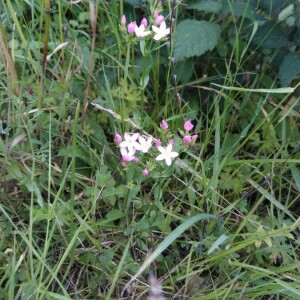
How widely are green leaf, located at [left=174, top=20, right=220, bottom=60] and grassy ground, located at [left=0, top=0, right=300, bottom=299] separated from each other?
8cm

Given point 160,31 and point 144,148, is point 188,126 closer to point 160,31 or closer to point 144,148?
point 144,148

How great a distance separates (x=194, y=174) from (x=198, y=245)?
196 millimetres

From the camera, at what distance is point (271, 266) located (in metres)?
1.54

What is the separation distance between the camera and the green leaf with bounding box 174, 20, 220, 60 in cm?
169

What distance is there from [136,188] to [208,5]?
67 centimetres

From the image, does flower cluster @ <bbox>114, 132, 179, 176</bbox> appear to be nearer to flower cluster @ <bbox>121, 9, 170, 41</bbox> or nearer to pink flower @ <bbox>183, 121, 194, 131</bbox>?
pink flower @ <bbox>183, 121, 194, 131</bbox>

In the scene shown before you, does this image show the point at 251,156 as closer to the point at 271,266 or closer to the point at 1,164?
the point at 271,266

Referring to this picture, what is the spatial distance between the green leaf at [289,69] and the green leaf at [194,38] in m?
0.24

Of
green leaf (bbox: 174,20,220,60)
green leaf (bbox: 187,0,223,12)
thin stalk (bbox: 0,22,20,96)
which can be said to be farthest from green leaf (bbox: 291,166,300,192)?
thin stalk (bbox: 0,22,20,96)

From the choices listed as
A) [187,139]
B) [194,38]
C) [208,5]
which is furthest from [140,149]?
[208,5]

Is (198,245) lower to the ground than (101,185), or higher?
lower

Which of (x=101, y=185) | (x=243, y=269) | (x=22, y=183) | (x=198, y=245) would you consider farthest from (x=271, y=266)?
(x=22, y=183)

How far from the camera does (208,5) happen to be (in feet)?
5.69

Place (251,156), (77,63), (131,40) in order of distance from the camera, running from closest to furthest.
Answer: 1. (131,40)
2. (251,156)
3. (77,63)
